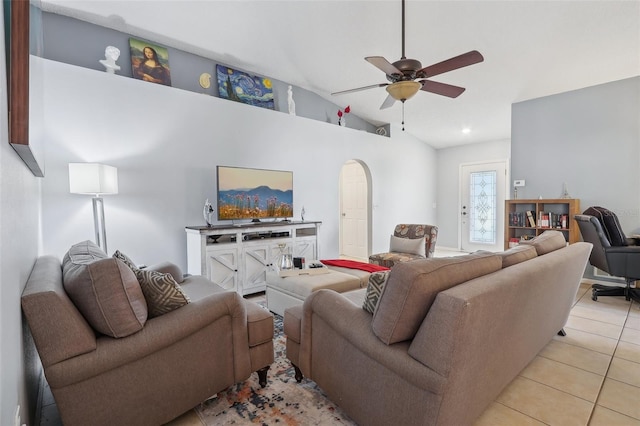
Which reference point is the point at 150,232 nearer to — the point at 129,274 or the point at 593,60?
the point at 129,274

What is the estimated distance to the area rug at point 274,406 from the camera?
5.30ft

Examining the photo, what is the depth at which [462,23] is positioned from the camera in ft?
10.7

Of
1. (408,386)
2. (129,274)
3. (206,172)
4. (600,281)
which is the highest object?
(206,172)


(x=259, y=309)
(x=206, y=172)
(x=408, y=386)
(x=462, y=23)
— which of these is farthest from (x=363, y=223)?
(x=408, y=386)

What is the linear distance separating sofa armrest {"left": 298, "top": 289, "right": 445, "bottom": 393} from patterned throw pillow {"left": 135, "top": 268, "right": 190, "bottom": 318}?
0.70m

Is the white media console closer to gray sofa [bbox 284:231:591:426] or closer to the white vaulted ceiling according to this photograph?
gray sofa [bbox 284:231:591:426]

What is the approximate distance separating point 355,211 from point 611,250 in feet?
13.3

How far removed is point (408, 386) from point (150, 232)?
11.0 ft

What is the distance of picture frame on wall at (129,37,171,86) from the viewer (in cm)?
364

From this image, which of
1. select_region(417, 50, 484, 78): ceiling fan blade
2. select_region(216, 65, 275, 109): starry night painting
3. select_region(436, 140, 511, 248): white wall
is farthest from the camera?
select_region(436, 140, 511, 248): white wall

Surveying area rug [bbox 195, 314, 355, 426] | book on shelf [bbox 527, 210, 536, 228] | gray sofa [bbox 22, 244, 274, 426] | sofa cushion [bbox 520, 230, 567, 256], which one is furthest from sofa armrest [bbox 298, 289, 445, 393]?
book on shelf [bbox 527, 210, 536, 228]

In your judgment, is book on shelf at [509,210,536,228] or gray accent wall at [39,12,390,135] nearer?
gray accent wall at [39,12,390,135]

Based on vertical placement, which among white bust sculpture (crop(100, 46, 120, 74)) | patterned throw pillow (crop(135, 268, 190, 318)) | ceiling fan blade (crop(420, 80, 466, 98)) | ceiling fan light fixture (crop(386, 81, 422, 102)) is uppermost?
white bust sculpture (crop(100, 46, 120, 74))

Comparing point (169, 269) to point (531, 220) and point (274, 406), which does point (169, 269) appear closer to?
point (274, 406)
